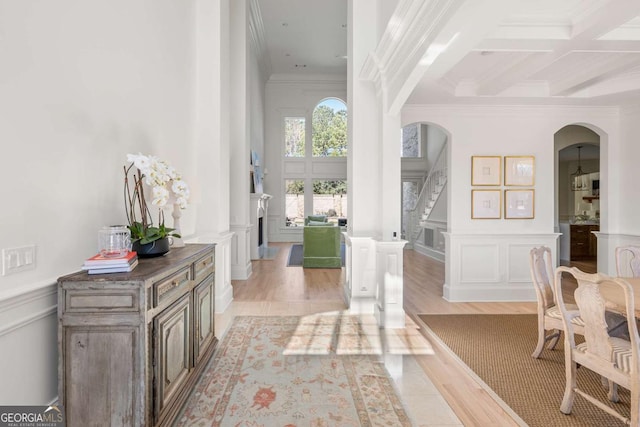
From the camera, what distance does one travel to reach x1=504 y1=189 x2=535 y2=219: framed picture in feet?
15.8

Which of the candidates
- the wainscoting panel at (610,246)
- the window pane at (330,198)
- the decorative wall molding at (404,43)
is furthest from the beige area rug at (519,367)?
the window pane at (330,198)

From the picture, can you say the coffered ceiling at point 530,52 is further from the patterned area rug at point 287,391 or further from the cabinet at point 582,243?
the cabinet at point 582,243

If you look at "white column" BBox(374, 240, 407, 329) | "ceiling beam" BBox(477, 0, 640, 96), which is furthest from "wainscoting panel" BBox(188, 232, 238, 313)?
"ceiling beam" BBox(477, 0, 640, 96)

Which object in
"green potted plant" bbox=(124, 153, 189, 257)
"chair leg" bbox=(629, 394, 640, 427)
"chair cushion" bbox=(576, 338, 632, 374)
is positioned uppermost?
"green potted plant" bbox=(124, 153, 189, 257)

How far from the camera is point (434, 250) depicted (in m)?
8.23

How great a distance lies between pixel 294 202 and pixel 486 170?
7.58 m

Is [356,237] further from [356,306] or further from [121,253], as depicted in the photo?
[121,253]

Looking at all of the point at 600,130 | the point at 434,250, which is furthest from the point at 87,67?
the point at 434,250

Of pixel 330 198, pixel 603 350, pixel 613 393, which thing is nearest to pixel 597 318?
pixel 603 350

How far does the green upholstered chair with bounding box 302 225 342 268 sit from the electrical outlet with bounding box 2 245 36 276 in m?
5.58

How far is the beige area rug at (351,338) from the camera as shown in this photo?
3.07m

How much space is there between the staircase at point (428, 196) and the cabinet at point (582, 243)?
3.27 m

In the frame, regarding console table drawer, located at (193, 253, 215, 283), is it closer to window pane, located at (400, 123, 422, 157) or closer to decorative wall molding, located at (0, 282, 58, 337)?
decorative wall molding, located at (0, 282, 58, 337)

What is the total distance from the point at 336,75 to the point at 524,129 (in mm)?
7758
